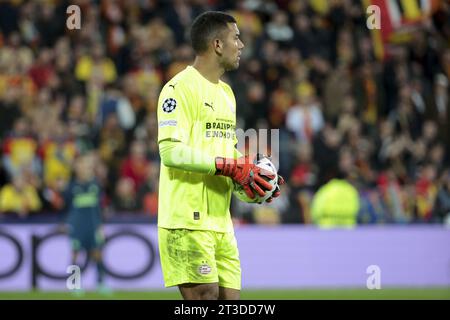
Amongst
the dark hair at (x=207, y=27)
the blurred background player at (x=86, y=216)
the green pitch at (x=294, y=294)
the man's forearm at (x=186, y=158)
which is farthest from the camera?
the blurred background player at (x=86, y=216)

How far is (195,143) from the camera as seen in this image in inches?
246

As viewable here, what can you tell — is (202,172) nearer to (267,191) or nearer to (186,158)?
(186,158)

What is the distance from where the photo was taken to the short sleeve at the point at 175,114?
6070mm

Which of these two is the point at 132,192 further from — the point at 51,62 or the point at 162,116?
the point at 162,116

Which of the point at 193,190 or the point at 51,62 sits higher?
the point at 51,62

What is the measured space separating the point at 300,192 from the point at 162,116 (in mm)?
10032

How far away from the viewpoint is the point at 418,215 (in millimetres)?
16453

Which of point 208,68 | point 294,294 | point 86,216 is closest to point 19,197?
point 86,216

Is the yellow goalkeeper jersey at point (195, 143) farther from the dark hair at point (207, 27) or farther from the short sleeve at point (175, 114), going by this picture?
the dark hair at point (207, 27)

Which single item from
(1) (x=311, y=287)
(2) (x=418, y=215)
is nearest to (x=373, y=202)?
(2) (x=418, y=215)

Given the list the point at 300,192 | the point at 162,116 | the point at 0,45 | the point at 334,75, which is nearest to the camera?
the point at 162,116

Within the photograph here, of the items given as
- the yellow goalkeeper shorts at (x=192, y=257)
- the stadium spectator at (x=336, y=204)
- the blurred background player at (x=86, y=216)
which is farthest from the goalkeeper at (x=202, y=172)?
the stadium spectator at (x=336, y=204)

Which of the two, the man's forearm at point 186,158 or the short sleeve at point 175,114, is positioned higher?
the short sleeve at point 175,114

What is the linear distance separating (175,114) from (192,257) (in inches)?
33.9
